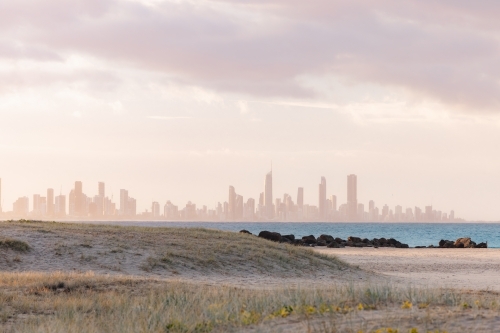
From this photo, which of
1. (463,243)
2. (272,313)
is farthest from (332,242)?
(272,313)

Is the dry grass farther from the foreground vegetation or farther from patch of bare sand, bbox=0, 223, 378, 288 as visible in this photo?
the foreground vegetation

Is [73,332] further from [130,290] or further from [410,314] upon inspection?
[130,290]

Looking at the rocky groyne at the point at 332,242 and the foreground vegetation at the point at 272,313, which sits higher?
the foreground vegetation at the point at 272,313

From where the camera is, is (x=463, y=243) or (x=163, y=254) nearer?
(x=163, y=254)

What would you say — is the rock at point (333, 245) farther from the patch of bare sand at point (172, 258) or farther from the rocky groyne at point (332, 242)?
the patch of bare sand at point (172, 258)

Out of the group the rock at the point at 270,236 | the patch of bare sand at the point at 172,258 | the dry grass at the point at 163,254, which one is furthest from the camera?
the rock at the point at 270,236

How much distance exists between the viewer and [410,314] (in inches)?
385

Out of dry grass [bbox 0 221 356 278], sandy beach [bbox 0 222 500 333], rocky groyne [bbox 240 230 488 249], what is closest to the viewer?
sandy beach [bbox 0 222 500 333]

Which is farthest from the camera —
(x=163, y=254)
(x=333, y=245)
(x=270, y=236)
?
(x=333, y=245)

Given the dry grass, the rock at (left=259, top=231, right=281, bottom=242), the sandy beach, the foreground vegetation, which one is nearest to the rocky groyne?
the rock at (left=259, top=231, right=281, bottom=242)

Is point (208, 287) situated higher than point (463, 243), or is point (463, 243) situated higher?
point (208, 287)

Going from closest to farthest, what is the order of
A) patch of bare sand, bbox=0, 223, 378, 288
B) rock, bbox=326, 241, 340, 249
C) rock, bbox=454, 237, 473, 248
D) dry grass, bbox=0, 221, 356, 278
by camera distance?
patch of bare sand, bbox=0, 223, 378, 288
dry grass, bbox=0, 221, 356, 278
rock, bbox=326, 241, 340, 249
rock, bbox=454, 237, 473, 248

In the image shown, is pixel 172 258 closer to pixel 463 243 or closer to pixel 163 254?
pixel 163 254

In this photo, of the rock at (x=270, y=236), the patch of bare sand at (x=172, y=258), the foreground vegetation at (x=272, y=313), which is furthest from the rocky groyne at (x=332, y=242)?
the foreground vegetation at (x=272, y=313)
